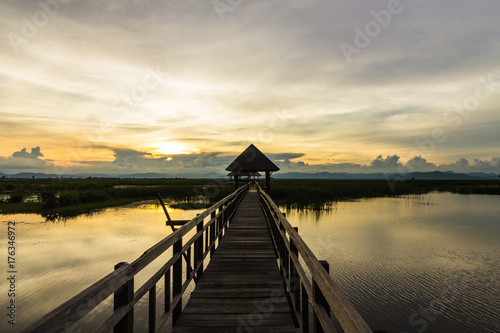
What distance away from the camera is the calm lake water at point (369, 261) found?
6465 millimetres

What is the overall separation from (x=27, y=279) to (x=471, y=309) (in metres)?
11.8

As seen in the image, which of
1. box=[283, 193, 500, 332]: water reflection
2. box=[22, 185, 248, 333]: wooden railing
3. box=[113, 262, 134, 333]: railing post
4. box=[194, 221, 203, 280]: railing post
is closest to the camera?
box=[22, 185, 248, 333]: wooden railing

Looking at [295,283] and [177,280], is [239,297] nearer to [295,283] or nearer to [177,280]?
[295,283]

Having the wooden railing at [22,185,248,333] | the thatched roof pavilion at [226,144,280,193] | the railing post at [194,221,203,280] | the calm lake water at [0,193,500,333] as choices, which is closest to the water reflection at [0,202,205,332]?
the calm lake water at [0,193,500,333]

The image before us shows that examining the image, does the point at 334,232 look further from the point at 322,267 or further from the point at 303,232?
the point at 322,267

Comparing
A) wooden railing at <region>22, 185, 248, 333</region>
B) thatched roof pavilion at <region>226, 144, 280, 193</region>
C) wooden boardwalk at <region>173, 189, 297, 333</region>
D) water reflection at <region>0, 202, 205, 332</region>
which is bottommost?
water reflection at <region>0, 202, 205, 332</region>

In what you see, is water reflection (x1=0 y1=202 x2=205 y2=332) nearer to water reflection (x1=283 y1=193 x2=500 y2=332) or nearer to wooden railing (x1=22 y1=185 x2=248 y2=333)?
wooden railing (x1=22 y1=185 x2=248 y2=333)

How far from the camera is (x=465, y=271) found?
905 centimetres

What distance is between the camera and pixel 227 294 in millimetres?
4496

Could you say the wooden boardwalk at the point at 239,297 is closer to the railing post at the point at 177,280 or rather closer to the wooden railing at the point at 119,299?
the railing post at the point at 177,280

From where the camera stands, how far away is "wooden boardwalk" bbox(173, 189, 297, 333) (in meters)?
3.51

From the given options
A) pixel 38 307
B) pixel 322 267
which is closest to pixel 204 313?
pixel 322 267

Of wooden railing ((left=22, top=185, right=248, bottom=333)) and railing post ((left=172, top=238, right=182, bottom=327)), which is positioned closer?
wooden railing ((left=22, top=185, right=248, bottom=333))

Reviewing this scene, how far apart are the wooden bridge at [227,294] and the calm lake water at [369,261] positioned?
7.90 feet
